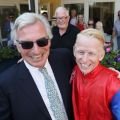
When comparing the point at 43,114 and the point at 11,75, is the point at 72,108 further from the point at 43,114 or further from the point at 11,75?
the point at 11,75

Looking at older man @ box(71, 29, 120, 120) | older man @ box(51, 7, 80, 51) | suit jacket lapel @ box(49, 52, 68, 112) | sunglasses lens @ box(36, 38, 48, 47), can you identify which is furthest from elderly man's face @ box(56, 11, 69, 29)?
sunglasses lens @ box(36, 38, 48, 47)

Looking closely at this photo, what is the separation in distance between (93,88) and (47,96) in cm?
36

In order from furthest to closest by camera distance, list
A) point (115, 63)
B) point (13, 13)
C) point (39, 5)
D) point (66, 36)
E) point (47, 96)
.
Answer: point (39, 5), point (13, 13), point (115, 63), point (66, 36), point (47, 96)

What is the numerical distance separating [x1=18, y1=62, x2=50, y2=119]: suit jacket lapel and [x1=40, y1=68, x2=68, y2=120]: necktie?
0.25ft

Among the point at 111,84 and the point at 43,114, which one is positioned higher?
the point at 111,84

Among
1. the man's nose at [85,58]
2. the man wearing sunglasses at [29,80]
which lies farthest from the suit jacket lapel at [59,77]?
the man's nose at [85,58]

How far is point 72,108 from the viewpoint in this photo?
225 cm

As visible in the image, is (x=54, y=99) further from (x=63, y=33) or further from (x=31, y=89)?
(x=63, y=33)

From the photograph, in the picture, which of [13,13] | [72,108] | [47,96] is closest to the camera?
[47,96]

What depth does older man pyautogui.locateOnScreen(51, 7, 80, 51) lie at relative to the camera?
4.77 metres

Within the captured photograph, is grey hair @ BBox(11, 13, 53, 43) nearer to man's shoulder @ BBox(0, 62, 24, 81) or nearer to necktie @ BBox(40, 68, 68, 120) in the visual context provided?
man's shoulder @ BBox(0, 62, 24, 81)

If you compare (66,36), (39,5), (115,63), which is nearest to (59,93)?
(66,36)

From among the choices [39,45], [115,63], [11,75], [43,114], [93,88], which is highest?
[39,45]

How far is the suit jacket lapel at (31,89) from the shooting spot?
6.54ft
